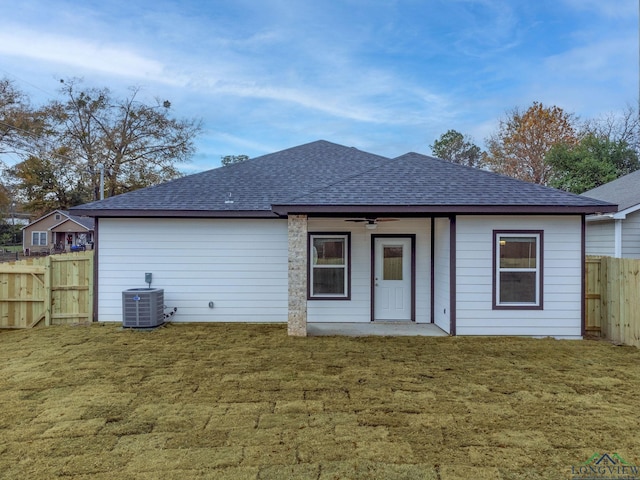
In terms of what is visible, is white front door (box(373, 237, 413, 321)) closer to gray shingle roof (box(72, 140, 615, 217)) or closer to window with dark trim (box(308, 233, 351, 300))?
window with dark trim (box(308, 233, 351, 300))

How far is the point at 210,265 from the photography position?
834 centimetres

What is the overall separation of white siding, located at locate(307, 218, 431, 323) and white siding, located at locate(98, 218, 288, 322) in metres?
0.90

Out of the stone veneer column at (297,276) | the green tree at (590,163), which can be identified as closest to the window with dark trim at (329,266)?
the stone veneer column at (297,276)

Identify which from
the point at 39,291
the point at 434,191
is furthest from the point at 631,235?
the point at 39,291

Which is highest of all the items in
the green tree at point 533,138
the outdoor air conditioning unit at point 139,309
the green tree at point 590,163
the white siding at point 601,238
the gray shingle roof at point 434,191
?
the green tree at point 533,138

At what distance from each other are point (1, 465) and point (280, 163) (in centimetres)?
917

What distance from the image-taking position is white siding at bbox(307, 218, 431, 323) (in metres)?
8.46

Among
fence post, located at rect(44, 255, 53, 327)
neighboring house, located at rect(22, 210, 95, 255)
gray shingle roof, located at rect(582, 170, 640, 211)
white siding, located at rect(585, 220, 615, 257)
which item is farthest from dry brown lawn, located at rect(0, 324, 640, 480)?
neighboring house, located at rect(22, 210, 95, 255)

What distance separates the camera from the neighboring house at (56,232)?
3644 cm

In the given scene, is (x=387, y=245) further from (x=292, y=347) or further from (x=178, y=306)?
(x=178, y=306)

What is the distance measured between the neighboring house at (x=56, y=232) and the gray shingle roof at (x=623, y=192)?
38.8 metres

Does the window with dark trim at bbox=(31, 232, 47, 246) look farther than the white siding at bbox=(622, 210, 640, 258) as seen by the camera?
Yes

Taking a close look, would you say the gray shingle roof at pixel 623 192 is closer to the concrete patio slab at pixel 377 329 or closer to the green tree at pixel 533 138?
the concrete patio slab at pixel 377 329

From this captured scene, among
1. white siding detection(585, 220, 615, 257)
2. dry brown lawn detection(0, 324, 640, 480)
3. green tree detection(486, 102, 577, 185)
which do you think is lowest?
dry brown lawn detection(0, 324, 640, 480)
